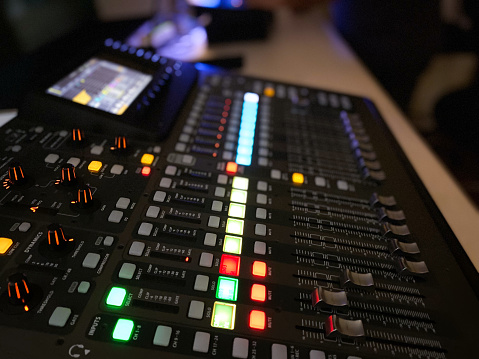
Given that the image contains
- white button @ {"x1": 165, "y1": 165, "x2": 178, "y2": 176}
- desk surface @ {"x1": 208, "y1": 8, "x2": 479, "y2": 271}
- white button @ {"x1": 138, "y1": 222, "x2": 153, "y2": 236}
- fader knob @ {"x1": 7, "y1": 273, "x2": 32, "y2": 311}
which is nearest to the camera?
fader knob @ {"x1": 7, "y1": 273, "x2": 32, "y2": 311}

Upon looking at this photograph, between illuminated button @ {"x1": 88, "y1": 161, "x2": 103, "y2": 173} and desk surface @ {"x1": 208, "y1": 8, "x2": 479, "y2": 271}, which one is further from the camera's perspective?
desk surface @ {"x1": 208, "y1": 8, "x2": 479, "y2": 271}

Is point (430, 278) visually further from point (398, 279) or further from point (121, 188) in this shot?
point (121, 188)

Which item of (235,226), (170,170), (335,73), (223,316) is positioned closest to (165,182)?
(170,170)

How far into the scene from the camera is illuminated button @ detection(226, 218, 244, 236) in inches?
20.3

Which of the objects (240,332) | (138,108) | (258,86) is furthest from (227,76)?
(240,332)

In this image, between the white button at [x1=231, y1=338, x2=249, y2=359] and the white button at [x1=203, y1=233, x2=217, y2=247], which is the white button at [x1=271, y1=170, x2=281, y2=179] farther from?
the white button at [x1=231, y1=338, x2=249, y2=359]

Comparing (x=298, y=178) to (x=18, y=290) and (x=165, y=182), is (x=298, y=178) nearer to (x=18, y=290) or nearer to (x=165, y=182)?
(x=165, y=182)

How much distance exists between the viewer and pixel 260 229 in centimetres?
53

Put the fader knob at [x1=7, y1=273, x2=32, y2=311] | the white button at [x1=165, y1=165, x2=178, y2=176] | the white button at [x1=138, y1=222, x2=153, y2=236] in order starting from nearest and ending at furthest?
the fader knob at [x1=7, y1=273, x2=32, y2=311], the white button at [x1=138, y1=222, x2=153, y2=236], the white button at [x1=165, y1=165, x2=178, y2=176]

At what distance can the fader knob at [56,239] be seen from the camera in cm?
42

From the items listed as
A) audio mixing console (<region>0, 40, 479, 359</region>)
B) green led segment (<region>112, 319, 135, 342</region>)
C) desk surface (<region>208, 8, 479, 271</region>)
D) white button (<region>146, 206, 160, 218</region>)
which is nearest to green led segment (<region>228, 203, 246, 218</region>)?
audio mixing console (<region>0, 40, 479, 359</region>)

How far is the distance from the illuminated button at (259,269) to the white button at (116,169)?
0.26 m

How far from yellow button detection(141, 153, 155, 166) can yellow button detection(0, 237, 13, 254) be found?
23 cm

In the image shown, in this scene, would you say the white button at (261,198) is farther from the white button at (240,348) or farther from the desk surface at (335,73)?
the desk surface at (335,73)
